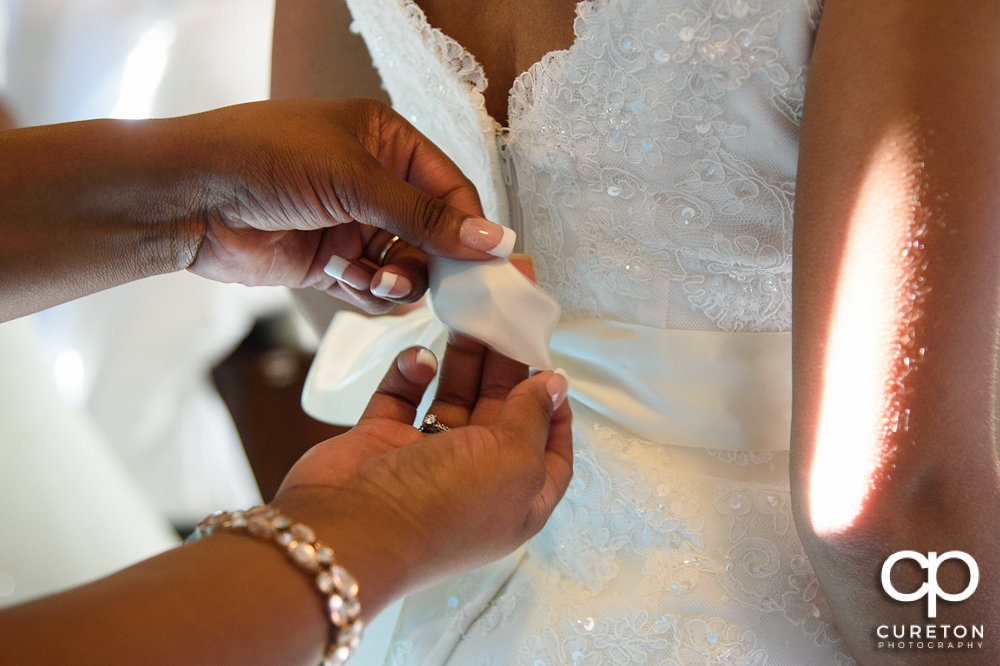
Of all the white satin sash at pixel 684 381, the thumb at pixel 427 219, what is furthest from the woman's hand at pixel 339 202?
the white satin sash at pixel 684 381

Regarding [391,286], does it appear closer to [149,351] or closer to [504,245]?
[504,245]

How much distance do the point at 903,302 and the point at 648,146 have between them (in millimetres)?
281

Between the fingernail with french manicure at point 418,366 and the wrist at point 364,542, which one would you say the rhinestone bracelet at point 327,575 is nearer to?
the wrist at point 364,542

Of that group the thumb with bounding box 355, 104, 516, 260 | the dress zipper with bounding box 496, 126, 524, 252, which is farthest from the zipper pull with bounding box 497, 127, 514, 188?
the thumb with bounding box 355, 104, 516, 260

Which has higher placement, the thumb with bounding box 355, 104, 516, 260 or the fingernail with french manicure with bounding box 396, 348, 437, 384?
the thumb with bounding box 355, 104, 516, 260

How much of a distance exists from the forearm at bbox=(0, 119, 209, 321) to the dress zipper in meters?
0.33

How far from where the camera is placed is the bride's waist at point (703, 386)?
28.9 inches

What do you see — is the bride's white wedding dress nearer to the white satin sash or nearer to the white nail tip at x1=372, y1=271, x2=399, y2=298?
the white satin sash

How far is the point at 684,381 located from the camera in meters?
0.75

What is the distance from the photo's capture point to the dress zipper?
0.75 m

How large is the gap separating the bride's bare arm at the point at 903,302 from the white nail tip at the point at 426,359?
0.37 m

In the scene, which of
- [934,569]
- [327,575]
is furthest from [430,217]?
[934,569]

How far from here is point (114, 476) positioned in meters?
1.31

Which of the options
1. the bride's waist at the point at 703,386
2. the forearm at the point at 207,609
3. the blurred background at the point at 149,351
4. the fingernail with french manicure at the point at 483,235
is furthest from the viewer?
the blurred background at the point at 149,351
